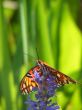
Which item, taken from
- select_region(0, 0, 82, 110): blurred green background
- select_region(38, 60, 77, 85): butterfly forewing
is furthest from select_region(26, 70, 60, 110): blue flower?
select_region(0, 0, 82, 110): blurred green background

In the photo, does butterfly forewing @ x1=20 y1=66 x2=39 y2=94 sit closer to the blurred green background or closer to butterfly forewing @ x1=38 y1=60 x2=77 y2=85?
butterfly forewing @ x1=38 y1=60 x2=77 y2=85

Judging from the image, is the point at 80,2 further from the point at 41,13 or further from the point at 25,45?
the point at 25,45

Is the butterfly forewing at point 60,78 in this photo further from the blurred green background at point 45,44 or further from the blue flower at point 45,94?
the blurred green background at point 45,44

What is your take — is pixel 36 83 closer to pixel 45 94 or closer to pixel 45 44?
pixel 45 94

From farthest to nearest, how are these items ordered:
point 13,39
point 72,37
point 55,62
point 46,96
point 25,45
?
point 13,39
point 72,37
point 55,62
point 25,45
point 46,96

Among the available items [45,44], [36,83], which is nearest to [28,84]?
[36,83]

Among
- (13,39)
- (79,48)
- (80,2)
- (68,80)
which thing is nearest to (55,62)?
(79,48)

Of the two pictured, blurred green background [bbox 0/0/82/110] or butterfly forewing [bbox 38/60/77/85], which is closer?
butterfly forewing [bbox 38/60/77/85]

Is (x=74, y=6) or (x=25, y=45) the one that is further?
(x=74, y=6)

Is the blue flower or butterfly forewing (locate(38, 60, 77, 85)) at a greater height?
butterfly forewing (locate(38, 60, 77, 85))
